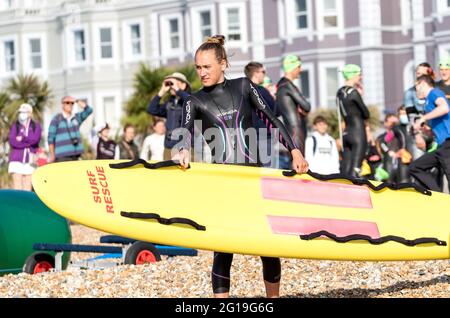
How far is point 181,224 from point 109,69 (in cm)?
5091

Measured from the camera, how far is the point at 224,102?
27.0 feet

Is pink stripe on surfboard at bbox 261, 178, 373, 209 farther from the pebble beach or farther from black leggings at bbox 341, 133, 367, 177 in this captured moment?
black leggings at bbox 341, 133, 367, 177

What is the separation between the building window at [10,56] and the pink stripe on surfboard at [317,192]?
54091mm

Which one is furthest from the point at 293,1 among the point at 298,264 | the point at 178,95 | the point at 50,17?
the point at 298,264

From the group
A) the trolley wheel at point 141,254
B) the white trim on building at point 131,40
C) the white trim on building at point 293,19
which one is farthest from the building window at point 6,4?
the trolley wheel at point 141,254

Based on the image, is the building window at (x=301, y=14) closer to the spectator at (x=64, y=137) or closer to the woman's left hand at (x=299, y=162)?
the spectator at (x=64, y=137)

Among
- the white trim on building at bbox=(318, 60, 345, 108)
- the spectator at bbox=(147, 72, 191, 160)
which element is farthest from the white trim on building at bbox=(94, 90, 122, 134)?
the spectator at bbox=(147, 72, 191, 160)

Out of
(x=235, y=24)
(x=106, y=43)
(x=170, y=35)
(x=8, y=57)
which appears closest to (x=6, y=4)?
(x=8, y=57)

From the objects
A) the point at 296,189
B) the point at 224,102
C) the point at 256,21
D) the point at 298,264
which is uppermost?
the point at 256,21

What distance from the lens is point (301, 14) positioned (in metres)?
49.0

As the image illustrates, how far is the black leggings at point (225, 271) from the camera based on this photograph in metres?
7.88

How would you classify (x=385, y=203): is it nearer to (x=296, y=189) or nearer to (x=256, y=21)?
(x=296, y=189)
